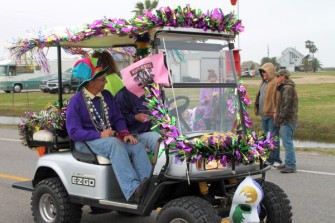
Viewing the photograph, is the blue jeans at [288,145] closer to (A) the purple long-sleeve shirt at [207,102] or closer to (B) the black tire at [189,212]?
(A) the purple long-sleeve shirt at [207,102]

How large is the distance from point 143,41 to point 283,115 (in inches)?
179

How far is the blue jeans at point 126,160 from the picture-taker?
185 inches

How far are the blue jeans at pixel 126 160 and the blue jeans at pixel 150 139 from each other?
78mm

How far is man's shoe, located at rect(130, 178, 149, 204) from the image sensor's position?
15.0ft

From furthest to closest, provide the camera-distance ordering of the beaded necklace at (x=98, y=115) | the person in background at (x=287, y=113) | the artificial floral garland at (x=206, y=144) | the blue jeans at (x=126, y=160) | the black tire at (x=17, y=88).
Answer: the black tire at (x=17, y=88), the person in background at (x=287, y=113), the beaded necklace at (x=98, y=115), the blue jeans at (x=126, y=160), the artificial floral garland at (x=206, y=144)

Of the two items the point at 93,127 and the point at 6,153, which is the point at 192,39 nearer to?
the point at 93,127

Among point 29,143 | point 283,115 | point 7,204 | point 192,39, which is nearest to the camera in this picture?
point 192,39

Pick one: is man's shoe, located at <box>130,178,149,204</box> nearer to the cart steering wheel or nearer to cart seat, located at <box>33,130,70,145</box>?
the cart steering wheel

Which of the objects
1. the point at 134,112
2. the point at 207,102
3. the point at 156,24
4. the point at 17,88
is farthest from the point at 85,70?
the point at 17,88

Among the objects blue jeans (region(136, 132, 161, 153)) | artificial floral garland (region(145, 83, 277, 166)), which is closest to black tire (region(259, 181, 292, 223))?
artificial floral garland (region(145, 83, 277, 166))

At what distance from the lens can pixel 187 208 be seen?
13.5ft

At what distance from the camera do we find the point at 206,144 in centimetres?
417

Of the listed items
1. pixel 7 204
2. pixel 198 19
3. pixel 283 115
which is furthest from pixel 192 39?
pixel 283 115

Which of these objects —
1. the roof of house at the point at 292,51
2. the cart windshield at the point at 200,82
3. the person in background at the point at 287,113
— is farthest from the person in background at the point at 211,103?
the roof of house at the point at 292,51
